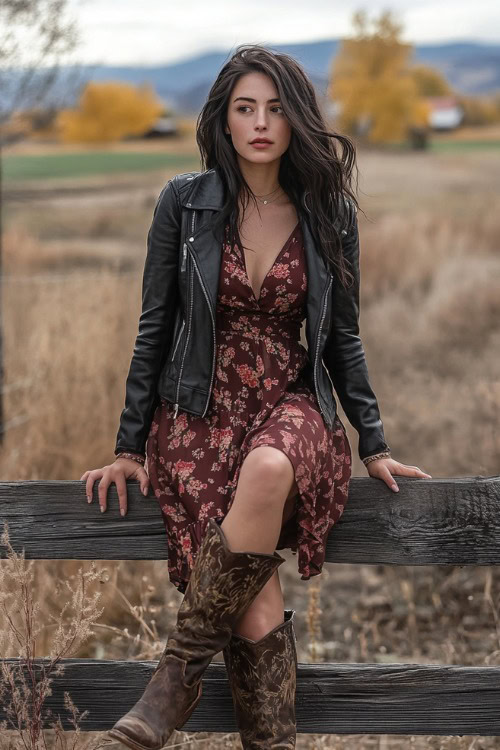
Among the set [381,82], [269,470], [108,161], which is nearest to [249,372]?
[269,470]

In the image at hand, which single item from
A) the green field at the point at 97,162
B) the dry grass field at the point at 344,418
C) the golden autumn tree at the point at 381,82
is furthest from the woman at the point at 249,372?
the golden autumn tree at the point at 381,82

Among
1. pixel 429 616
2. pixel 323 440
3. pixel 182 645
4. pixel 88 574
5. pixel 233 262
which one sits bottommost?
pixel 429 616

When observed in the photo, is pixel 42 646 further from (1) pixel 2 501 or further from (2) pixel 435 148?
→ (2) pixel 435 148

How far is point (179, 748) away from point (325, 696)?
873 mm

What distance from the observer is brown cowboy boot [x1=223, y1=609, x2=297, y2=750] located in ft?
8.59

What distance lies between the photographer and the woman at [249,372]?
103 inches

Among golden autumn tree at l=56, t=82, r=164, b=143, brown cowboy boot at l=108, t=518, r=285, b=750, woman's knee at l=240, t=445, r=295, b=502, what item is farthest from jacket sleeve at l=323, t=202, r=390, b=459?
golden autumn tree at l=56, t=82, r=164, b=143

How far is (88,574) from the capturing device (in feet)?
8.60

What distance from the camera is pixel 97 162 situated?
33719mm

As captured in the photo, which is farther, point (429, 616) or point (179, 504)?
point (429, 616)

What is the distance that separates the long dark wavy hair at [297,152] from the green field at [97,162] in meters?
28.5

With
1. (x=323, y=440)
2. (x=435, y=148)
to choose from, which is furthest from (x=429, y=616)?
(x=435, y=148)

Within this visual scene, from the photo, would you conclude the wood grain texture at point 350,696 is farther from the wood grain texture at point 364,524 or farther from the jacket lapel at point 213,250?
the jacket lapel at point 213,250

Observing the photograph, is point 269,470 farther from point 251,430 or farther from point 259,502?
point 251,430
